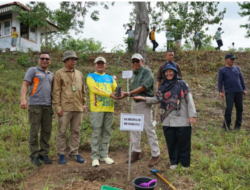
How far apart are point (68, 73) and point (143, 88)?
146 centimetres

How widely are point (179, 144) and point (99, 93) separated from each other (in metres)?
1.68

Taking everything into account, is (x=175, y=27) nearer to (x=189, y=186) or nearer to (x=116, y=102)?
(x=116, y=102)

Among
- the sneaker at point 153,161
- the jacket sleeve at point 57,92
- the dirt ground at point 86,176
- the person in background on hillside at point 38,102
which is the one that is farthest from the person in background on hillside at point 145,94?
the person in background on hillside at point 38,102

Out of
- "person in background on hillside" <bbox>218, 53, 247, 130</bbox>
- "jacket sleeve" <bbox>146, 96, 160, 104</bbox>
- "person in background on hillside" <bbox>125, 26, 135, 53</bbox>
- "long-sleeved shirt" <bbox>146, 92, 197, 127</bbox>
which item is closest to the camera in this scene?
"long-sleeved shirt" <bbox>146, 92, 197, 127</bbox>

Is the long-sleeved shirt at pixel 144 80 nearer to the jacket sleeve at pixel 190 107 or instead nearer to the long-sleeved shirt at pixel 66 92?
the jacket sleeve at pixel 190 107

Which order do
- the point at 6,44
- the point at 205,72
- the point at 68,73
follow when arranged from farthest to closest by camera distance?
the point at 6,44 < the point at 205,72 < the point at 68,73

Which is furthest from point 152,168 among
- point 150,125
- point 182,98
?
point 182,98

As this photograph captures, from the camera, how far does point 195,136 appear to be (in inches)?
227

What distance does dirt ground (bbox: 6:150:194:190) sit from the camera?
3338mm

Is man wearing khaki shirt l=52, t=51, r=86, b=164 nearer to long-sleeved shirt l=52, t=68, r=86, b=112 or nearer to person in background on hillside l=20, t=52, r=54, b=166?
long-sleeved shirt l=52, t=68, r=86, b=112

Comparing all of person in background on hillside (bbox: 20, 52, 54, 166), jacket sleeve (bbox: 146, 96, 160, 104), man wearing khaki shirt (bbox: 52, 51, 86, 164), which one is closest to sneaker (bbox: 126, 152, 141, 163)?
man wearing khaki shirt (bbox: 52, 51, 86, 164)

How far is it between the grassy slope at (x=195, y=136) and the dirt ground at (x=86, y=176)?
0.22 metres

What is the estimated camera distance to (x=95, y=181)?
343 cm

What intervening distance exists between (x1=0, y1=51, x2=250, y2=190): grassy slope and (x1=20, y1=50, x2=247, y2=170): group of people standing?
398mm
